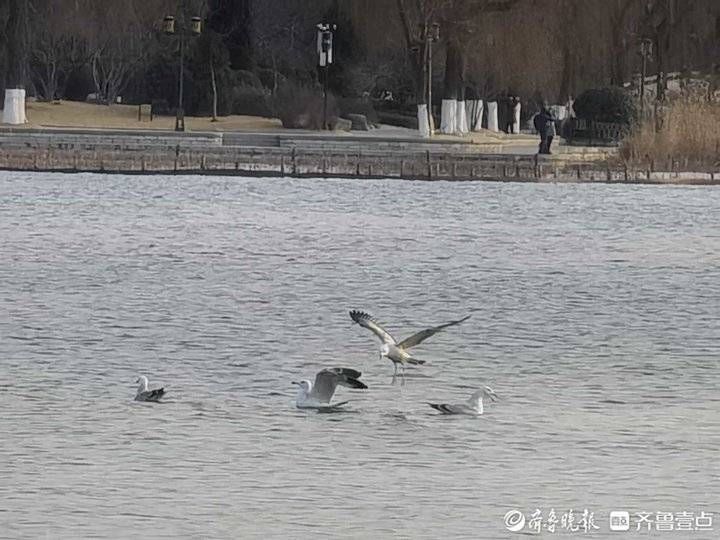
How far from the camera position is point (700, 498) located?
9.34 metres

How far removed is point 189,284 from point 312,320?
116 inches

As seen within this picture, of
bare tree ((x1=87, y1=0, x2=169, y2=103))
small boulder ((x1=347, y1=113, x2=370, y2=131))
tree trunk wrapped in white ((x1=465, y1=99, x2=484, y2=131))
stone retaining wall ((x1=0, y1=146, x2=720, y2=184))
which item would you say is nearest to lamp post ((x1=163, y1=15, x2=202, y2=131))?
bare tree ((x1=87, y1=0, x2=169, y2=103))

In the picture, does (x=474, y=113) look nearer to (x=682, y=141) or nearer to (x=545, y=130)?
(x=545, y=130)

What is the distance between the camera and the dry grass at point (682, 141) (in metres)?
37.4

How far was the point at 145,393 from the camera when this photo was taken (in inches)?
459

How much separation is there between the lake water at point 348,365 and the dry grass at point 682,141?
1195 centimetres

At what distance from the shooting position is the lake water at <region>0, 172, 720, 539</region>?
919cm

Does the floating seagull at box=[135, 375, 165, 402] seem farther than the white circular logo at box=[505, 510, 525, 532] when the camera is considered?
Yes

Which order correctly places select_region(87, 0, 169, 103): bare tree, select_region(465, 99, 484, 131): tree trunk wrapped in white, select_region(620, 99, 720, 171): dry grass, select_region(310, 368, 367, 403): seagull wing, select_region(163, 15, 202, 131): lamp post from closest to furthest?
1. select_region(310, 368, 367, 403): seagull wing
2. select_region(620, 99, 720, 171): dry grass
3. select_region(163, 15, 202, 131): lamp post
4. select_region(87, 0, 169, 103): bare tree
5. select_region(465, 99, 484, 131): tree trunk wrapped in white

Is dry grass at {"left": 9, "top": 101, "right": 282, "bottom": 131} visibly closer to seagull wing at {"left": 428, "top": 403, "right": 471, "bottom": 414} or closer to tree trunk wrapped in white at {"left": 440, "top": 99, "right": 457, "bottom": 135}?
tree trunk wrapped in white at {"left": 440, "top": 99, "right": 457, "bottom": 135}

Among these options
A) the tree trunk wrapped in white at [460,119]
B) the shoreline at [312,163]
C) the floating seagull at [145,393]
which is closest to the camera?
the floating seagull at [145,393]

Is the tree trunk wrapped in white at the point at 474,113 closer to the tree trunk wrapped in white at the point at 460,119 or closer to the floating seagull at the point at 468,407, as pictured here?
the tree trunk wrapped in white at the point at 460,119

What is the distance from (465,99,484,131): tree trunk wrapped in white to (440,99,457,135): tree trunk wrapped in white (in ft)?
18.8

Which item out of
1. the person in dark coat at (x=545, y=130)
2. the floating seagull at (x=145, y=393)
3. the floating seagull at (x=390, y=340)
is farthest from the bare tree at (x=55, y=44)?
the floating seagull at (x=145, y=393)
